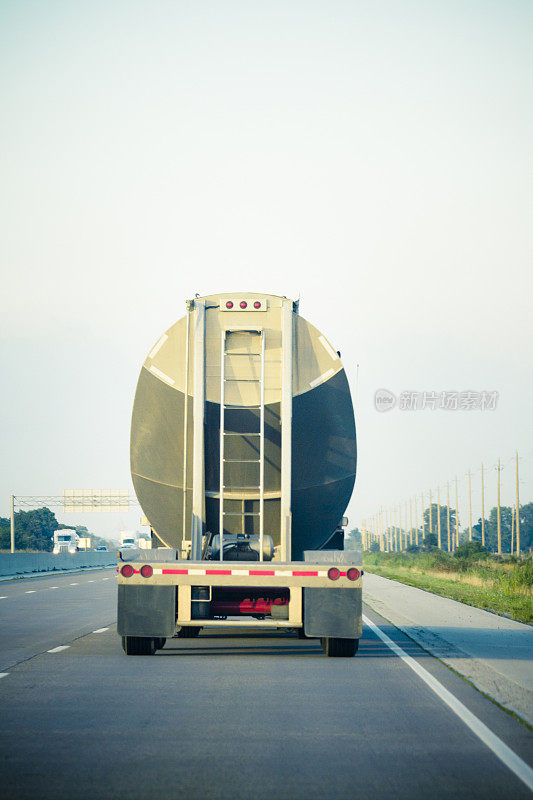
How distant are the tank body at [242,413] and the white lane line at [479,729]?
2967 mm

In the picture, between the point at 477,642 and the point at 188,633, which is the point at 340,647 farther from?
the point at 188,633

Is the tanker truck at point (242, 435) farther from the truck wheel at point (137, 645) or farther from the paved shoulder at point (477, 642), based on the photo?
the paved shoulder at point (477, 642)

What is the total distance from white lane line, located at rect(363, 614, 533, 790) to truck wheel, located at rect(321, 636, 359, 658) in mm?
705

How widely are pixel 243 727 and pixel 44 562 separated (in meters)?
50.1

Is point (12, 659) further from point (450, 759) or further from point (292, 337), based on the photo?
point (450, 759)

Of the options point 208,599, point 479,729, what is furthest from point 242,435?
point 479,729

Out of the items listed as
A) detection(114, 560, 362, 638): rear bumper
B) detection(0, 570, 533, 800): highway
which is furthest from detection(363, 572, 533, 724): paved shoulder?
detection(114, 560, 362, 638): rear bumper

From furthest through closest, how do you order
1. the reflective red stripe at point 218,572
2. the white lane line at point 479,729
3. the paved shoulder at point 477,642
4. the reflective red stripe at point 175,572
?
the reflective red stripe at point 175,572, the reflective red stripe at point 218,572, the paved shoulder at point 477,642, the white lane line at point 479,729

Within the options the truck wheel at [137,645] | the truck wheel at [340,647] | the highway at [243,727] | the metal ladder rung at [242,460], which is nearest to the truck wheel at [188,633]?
the highway at [243,727]

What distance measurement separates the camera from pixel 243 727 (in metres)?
9.04

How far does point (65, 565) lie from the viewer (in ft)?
205

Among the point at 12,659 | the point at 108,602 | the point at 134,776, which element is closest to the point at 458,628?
the point at 12,659

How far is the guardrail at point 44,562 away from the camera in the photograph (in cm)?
4835

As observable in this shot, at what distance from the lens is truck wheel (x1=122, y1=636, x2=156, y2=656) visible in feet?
46.7
